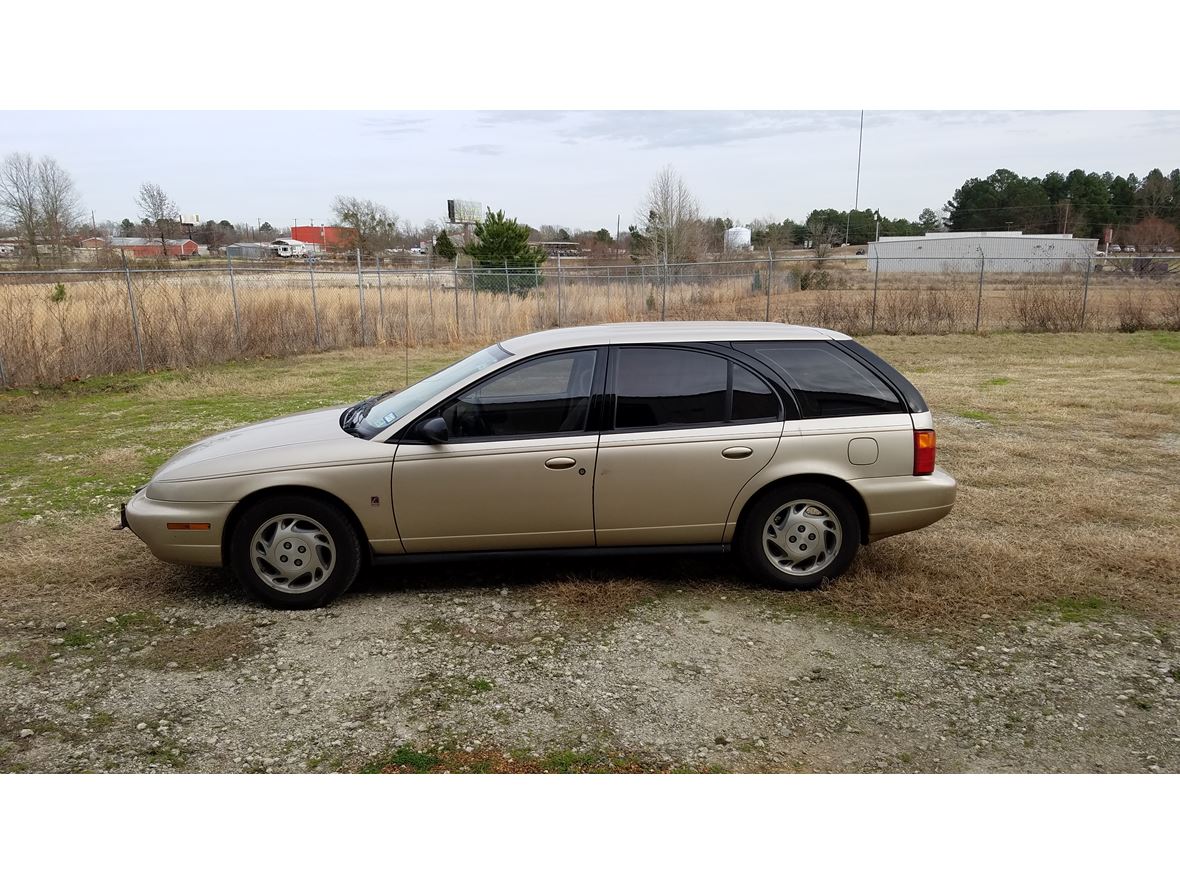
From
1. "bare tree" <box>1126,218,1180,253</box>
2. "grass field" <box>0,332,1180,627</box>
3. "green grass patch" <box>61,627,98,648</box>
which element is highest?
"bare tree" <box>1126,218,1180,253</box>

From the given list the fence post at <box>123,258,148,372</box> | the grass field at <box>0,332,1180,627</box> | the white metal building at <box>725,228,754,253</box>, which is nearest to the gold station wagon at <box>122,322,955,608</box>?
the grass field at <box>0,332,1180,627</box>

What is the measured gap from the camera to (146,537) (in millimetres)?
4707

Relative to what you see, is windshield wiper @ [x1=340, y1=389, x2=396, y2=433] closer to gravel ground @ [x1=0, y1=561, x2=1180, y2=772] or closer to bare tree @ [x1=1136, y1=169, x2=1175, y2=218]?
gravel ground @ [x1=0, y1=561, x2=1180, y2=772]

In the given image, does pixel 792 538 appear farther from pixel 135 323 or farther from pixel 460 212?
pixel 460 212

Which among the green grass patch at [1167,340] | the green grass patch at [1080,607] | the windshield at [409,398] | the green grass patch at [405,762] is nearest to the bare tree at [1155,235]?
the green grass patch at [1167,340]

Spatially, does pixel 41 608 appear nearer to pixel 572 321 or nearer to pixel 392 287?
pixel 572 321

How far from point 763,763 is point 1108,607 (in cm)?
275

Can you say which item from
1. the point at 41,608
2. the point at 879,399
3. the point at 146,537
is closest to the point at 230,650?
the point at 146,537

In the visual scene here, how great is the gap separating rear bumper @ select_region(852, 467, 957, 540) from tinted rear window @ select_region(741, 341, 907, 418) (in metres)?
0.44

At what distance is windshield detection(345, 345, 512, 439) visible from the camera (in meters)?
4.90

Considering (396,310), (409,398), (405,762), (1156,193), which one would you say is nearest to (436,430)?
(409,398)

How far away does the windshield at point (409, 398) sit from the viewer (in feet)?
16.1

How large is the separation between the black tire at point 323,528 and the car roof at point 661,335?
1.47 metres

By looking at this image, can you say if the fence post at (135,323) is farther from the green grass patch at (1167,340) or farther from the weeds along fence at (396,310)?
the green grass patch at (1167,340)
